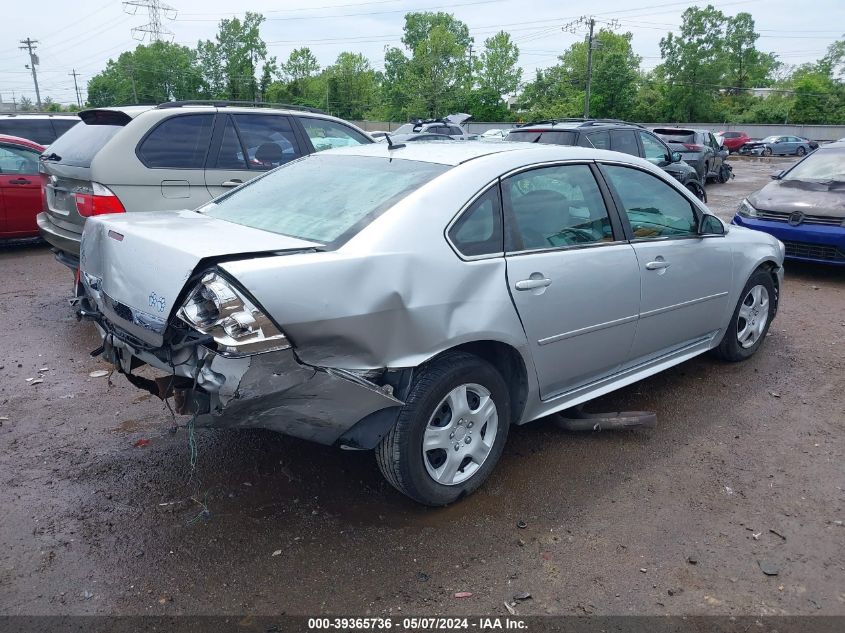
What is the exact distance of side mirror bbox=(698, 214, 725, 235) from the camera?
4.56 meters

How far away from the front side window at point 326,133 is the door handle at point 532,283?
441 centimetres

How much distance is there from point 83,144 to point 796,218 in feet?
25.4

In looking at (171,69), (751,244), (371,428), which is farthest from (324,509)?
(171,69)

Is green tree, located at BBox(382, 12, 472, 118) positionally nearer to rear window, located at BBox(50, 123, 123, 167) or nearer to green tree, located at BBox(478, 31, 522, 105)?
green tree, located at BBox(478, 31, 522, 105)

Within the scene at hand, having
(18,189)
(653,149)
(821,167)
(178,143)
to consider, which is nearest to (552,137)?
(653,149)

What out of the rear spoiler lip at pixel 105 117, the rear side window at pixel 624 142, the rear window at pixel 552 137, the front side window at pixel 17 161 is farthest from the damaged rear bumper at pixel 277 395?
the rear side window at pixel 624 142

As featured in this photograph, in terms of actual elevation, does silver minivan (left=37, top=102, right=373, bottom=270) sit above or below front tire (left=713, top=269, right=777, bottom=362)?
above

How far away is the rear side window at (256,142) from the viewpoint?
6617 millimetres

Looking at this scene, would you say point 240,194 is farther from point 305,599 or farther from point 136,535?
point 305,599

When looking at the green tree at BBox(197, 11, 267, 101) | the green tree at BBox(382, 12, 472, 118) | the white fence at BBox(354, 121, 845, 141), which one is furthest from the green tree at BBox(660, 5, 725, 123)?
the green tree at BBox(197, 11, 267, 101)

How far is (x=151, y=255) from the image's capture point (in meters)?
2.90

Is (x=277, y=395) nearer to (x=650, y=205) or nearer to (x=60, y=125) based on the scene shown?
(x=650, y=205)

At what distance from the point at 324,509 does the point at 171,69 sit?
97795 mm

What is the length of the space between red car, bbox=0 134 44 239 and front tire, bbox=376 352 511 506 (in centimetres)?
805
